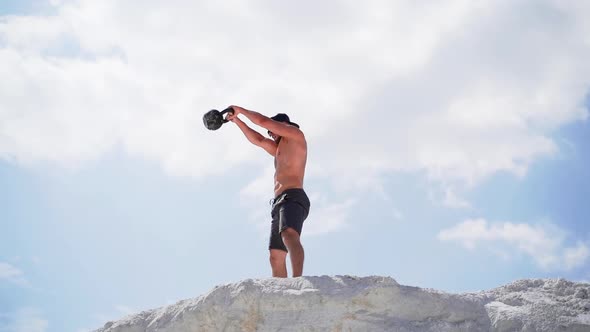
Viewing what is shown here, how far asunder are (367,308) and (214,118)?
8.05ft

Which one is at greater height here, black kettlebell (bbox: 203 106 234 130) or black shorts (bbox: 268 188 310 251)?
black kettlebell (bbox: 203 106 234 130)

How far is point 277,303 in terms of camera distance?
3.71m

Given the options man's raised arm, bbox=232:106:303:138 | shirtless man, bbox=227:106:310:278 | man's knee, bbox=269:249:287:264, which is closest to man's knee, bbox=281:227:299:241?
shirtless man, bbox=227:106:310:278

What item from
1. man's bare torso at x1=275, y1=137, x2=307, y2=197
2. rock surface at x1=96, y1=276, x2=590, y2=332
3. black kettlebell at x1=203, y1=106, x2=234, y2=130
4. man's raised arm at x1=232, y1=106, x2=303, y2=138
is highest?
black kettlebell at x1=203, y1=106, x2=234, y2=130

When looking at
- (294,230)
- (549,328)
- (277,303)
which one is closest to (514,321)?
(549,328)

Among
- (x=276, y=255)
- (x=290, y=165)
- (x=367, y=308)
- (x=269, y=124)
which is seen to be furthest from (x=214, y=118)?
(x=367, y=308)

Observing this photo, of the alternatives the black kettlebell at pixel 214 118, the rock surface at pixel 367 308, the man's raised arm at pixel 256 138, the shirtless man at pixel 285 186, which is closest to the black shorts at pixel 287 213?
the shirtless man at pixel 285 186

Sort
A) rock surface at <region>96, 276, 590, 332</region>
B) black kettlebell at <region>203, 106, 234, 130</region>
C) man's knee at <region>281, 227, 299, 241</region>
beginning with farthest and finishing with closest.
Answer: black kettlebell at <region>203, 106, 234, 130</region>
man's knee at <region>281, 227, 299, 241</region>
rock surface at <region>96, 276, 590, 332</region>

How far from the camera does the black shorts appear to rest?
5086 mm

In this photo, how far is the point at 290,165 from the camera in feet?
17.6

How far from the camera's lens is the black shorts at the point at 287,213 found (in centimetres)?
509

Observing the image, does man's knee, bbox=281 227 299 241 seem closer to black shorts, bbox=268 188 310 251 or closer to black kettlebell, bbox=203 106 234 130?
black shorts, bbox=268 188 310 251

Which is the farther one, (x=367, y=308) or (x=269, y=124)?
(x=269, y=124)

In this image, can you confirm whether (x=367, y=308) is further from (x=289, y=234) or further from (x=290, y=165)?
(x=290, y=165)
